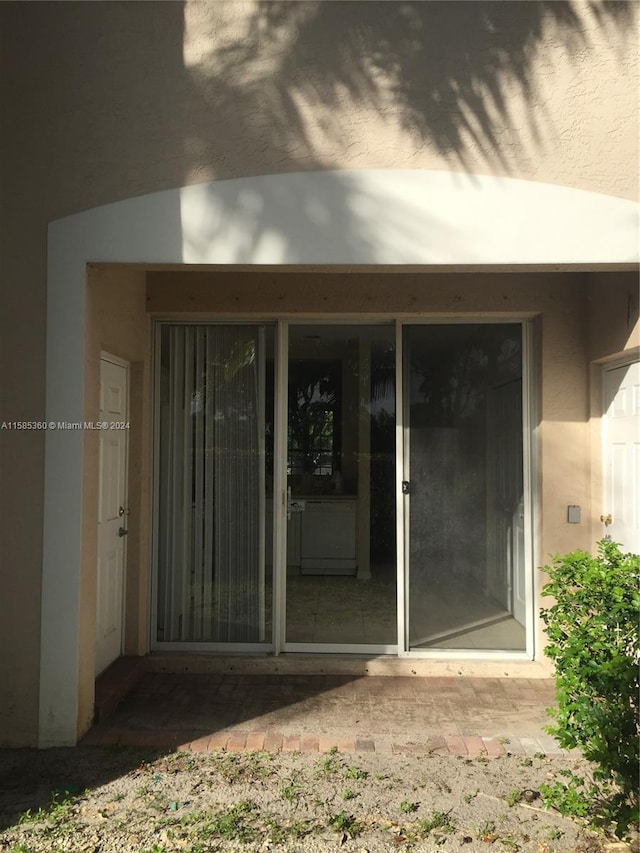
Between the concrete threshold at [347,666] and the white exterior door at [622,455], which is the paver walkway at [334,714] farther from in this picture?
the white exterior door at [622,455]

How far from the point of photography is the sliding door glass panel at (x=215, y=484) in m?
5.46

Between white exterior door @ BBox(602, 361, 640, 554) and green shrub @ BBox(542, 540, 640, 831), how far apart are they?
1.60 metres

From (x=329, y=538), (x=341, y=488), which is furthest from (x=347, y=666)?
(x=341, y=488)

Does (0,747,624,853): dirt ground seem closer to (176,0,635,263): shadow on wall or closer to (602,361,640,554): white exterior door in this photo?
(602,361,640,554): white exterior door

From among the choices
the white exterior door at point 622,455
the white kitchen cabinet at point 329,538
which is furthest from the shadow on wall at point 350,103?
the white kitchen cabinet at point 329,538

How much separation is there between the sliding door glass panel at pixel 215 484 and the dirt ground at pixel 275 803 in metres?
1.56

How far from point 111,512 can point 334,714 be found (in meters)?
2.21

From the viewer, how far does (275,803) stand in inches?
134

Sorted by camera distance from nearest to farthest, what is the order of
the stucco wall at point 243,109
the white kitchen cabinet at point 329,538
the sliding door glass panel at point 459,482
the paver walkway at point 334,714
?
the stucco wall at point 243,109 < the paver walkway at point 334,714 < the sliding door glass panel at point 459,482 < the white kitchen cabinet at point 329,538

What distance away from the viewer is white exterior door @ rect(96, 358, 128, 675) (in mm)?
4859

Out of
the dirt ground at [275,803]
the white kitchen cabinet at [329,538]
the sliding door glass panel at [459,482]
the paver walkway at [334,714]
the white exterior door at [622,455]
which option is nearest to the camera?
the dirt ground at [275,803]

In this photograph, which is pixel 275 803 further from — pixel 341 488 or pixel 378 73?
pixel 378 73

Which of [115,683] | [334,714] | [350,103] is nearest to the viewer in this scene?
[350,103]

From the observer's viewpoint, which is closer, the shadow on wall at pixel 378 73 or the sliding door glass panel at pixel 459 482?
the shadow on wall at pixel 378 73
